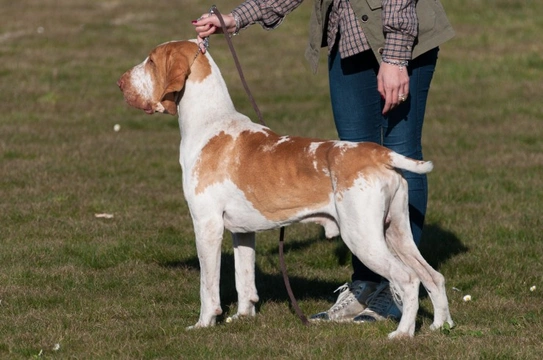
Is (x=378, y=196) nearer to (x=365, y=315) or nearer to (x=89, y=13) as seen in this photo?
(x=365, y=315)

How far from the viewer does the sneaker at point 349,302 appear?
6.45 metres

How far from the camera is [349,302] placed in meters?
6.57

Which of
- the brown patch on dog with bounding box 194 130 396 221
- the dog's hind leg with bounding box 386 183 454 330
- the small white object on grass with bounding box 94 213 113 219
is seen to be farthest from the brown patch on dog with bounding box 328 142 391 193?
the small white object on grass with bounding box 94 213 113 219

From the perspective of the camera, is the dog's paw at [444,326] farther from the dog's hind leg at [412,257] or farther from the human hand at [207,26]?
the human hand at [207,26]

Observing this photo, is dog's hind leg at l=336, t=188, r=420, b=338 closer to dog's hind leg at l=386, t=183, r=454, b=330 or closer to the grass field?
dog's hind leg at l=386, t=183, r=454, b=330

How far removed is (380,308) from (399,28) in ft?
6.01

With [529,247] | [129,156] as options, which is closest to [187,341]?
[529,247]

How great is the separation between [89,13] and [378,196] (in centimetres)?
1986

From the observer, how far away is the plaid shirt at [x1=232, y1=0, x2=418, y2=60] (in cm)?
579

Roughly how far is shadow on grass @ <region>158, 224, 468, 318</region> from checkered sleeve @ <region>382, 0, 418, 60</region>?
1750mm

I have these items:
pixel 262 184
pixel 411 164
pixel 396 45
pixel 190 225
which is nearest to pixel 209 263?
pixel 262 184

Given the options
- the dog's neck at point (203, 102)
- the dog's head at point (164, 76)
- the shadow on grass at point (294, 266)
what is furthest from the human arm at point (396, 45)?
the shadow on grass at point (294, 266)

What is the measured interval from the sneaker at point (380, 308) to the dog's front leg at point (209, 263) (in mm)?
911

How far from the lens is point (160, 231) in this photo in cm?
886
